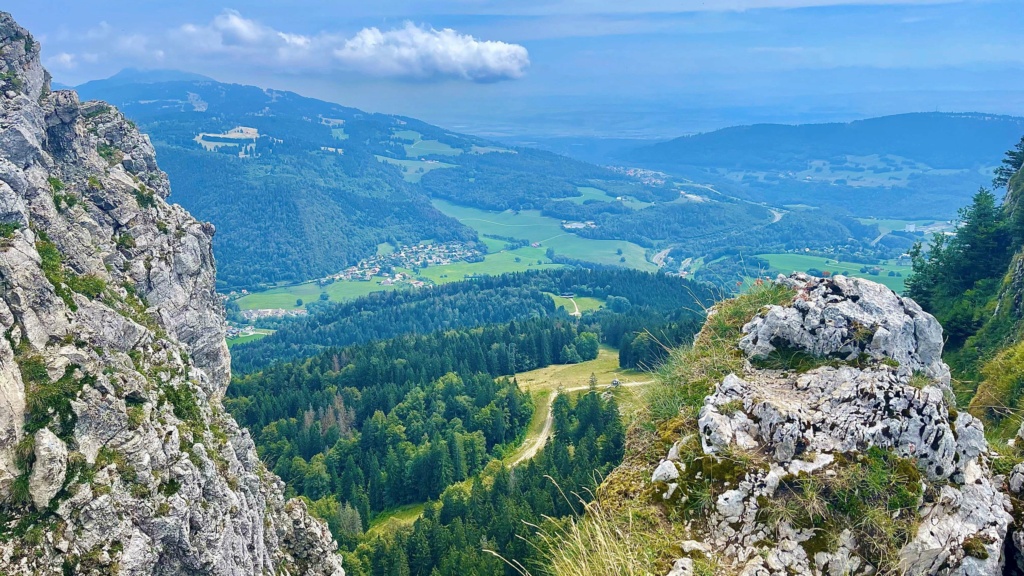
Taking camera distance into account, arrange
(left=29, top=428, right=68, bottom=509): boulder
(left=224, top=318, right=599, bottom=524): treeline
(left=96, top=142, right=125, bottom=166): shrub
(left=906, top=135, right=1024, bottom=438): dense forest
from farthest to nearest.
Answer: (left=224, top=318, right=599, bottom=524): treeline < (left=96, top=142, right=125, bottom=166): shrub < (left=906, top=135, right=1024, bottom=438): dense forest < (left=29, top=428, right=68, bottom=509): boulder

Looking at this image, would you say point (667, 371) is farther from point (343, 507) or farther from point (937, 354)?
point (343, 507)

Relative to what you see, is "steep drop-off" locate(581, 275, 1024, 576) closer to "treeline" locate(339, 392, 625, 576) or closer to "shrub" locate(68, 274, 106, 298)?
"treeline" locate(339, 392, 625, 576)

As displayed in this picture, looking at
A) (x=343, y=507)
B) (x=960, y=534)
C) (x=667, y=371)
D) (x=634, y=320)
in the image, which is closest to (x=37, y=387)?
(x=667, y=371)

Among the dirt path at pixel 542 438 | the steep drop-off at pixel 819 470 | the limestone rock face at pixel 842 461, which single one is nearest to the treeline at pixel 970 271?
the steep drop-off at pixel 819 470

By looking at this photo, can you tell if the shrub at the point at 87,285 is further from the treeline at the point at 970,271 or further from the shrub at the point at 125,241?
the treeline at the point at 970,271

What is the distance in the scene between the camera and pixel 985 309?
40.2m

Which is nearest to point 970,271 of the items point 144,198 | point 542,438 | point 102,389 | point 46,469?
point 542,438

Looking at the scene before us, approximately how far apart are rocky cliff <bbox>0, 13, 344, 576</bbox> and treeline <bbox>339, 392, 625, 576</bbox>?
9.98 meters

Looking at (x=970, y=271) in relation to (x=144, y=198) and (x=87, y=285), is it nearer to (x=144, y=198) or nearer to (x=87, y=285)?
(x=87, y=285)

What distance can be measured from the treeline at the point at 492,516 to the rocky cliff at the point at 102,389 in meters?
9.98

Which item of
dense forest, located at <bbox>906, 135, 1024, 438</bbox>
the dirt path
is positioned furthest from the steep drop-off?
the dirt path

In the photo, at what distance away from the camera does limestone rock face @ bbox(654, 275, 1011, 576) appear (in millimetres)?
10625

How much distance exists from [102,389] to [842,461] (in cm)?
3349

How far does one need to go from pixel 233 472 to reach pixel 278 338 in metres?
166
